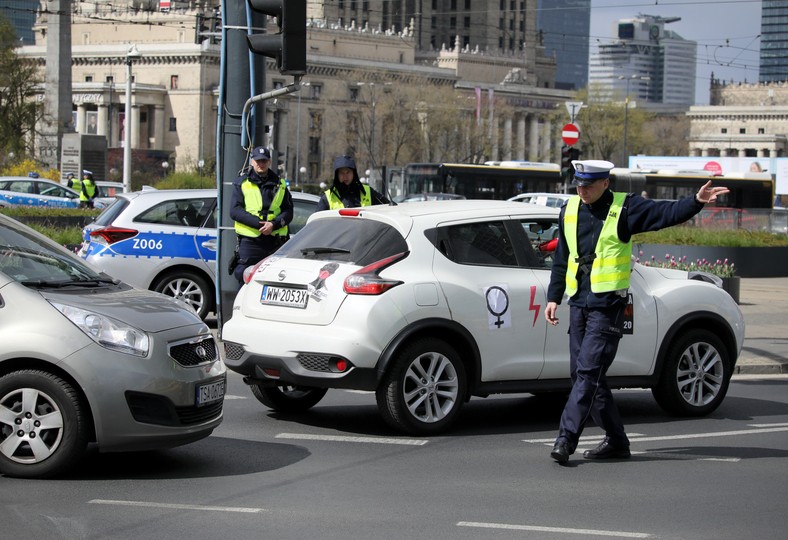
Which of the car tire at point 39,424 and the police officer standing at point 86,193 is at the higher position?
the police officer standing at point 86,193

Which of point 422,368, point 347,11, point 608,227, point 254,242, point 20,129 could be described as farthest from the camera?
point 347,11

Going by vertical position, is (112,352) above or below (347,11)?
below

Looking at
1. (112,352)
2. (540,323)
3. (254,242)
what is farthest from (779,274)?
(112,352)

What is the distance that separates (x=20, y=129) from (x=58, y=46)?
1694 cm

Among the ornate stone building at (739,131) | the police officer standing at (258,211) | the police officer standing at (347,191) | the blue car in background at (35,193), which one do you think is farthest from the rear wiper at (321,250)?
the ornate stone building at (739,131)

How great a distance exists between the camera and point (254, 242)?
13.2 meters

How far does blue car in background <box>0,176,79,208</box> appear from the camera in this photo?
128 ft

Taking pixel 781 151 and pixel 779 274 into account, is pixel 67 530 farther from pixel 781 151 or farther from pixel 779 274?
pixel 781 151

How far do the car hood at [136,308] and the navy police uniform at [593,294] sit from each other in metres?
2.37

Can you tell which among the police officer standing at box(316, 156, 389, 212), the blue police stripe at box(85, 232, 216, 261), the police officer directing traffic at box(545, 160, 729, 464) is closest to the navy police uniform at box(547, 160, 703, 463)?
the police officer directing traffic at box(545, 160, 729, 464)

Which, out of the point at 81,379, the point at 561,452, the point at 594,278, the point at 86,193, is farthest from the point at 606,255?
the point at 86,193

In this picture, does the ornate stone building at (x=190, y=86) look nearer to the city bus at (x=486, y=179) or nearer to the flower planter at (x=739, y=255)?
the city bus at (x=486, y=179)

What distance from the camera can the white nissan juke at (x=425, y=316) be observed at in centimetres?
922

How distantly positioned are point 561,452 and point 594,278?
1.11 m
